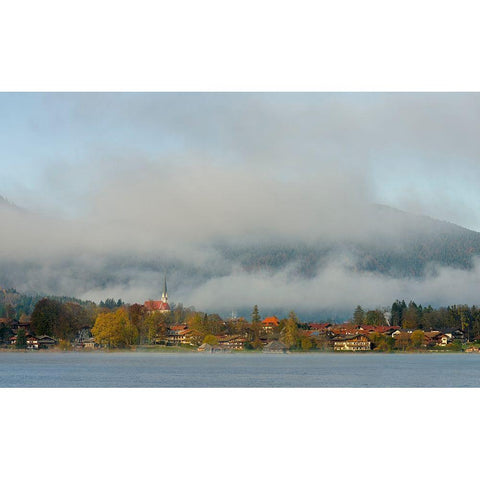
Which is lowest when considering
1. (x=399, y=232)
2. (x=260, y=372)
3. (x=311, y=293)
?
(x=260, y=372)

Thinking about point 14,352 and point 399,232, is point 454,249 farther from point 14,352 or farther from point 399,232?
point 14,352

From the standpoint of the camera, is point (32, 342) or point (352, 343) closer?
point (32, 342)

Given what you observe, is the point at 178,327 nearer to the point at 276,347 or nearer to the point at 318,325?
the point at 276,347

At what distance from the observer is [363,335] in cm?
1981

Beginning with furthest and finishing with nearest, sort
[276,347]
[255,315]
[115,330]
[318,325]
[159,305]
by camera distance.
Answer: [276,347] < [159,305] < [115,330] < [255,315] < [318,325]

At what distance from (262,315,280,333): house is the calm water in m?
0.93

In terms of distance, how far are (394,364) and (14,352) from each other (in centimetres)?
998

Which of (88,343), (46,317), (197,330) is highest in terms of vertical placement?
(46,317)

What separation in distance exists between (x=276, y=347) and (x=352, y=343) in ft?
6.93

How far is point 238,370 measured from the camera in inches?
687

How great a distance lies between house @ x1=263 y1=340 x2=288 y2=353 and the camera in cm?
2030

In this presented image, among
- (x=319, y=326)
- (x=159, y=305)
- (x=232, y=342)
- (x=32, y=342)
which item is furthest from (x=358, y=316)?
(x=32, y=342)

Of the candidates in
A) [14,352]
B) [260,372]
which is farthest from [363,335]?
[14,352]

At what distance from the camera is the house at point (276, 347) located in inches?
799
